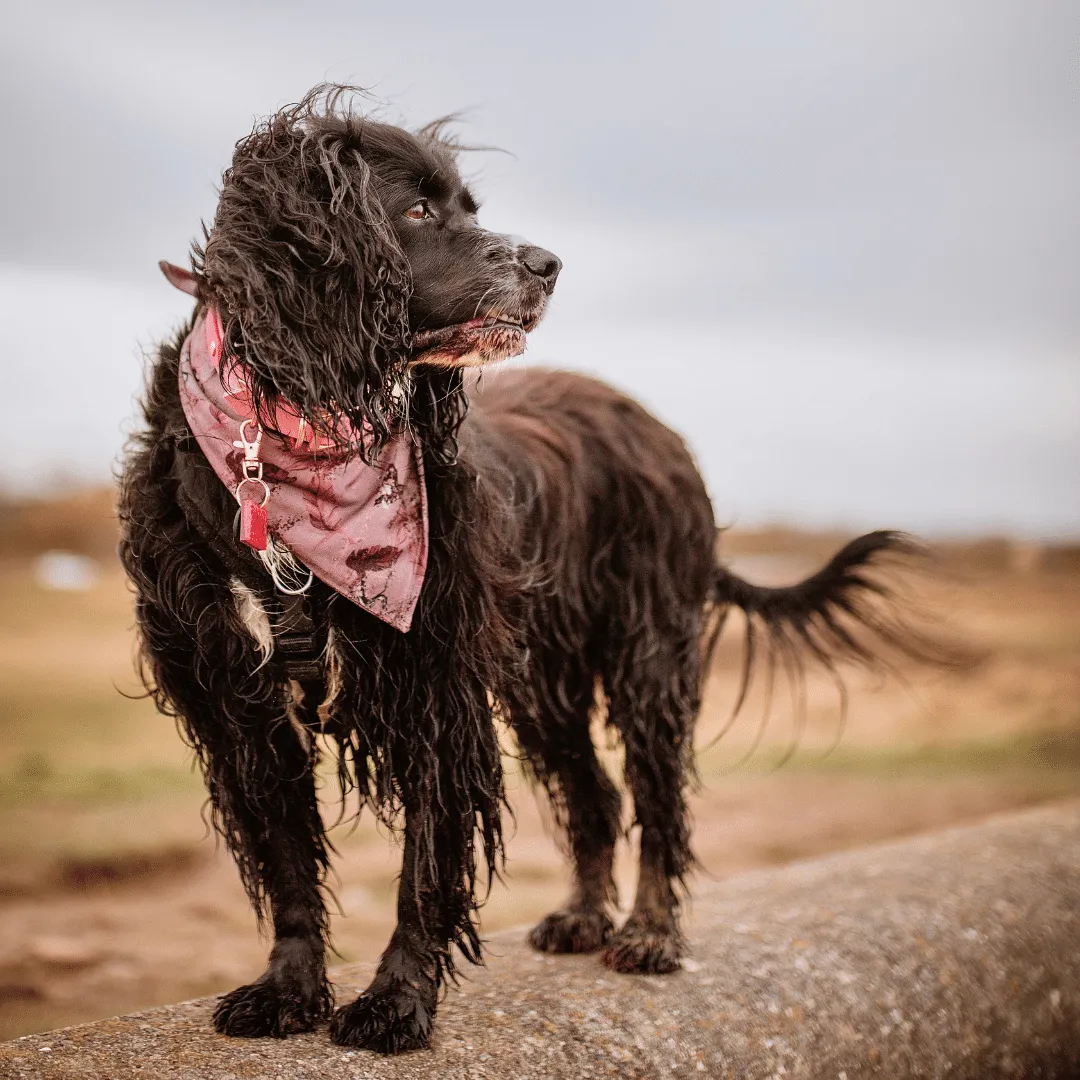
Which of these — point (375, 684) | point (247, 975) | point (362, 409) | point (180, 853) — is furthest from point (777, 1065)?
point (180, 853)

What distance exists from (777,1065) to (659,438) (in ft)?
7.11

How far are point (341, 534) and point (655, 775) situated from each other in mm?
1709

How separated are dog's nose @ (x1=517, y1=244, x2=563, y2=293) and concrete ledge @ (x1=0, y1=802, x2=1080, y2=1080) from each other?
6.93ft

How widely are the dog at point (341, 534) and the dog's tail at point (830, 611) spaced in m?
1.34

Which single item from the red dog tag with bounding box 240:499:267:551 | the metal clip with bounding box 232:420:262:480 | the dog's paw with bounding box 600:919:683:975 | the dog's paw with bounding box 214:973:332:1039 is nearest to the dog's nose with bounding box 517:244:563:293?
the metal clip with bounding box 232:420:262:480

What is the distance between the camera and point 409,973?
316cm

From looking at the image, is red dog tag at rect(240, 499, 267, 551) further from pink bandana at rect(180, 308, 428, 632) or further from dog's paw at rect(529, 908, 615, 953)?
dog's paw at rect(529, 908, 615, 953)

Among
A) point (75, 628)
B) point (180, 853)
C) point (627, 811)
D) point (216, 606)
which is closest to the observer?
point (216, 606)

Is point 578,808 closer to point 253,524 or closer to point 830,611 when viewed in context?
point 830,611

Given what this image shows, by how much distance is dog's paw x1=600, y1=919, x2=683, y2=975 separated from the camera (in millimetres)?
3908

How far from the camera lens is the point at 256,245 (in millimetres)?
2682

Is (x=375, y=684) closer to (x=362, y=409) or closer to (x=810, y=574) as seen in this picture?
(x=362, y=409)

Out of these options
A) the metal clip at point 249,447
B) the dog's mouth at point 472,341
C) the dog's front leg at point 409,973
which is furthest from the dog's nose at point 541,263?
the dog's front leg at point 409,973

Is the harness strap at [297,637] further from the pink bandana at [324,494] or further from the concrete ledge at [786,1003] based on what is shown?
the concrete ledge at [786,1003]
